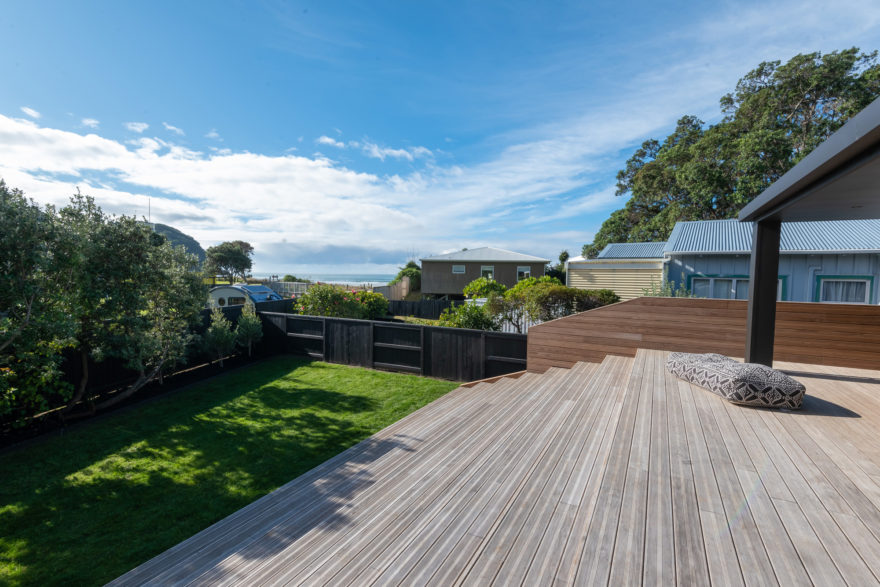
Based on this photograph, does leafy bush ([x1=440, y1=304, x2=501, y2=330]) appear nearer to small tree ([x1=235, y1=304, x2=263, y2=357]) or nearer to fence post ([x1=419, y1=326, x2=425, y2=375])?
fence post ([x1=419, y1=326, x2=425, y2=375])

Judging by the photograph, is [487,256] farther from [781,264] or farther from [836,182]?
[836,182]

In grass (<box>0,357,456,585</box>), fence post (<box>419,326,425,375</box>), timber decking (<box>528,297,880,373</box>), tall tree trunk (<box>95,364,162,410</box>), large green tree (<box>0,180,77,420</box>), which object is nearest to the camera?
grass (<box>0,357,456,585</box>)

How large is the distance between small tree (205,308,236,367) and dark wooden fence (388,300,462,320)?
833cm

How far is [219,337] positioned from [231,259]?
53034 mm

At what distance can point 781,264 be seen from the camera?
10.6 m

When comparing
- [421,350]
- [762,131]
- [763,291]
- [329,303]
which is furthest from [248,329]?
[762,131]

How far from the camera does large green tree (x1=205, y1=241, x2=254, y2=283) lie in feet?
170

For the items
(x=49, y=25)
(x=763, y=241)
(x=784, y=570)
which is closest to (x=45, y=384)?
(x=49, y=25)

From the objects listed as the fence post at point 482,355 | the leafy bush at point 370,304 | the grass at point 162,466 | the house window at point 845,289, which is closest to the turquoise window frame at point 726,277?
the house window at point 845,289

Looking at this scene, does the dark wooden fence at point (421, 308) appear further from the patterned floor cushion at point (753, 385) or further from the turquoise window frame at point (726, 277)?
the patterned floor cushion at point (753, 385)

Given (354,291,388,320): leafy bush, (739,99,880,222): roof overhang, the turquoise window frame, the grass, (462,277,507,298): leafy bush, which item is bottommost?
the grass

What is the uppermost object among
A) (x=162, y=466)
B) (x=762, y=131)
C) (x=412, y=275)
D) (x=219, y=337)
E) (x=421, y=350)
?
(x=762, y=131)

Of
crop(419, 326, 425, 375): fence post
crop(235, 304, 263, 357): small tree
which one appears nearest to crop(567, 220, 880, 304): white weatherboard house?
crop(419, 326, 425, 375): fence post

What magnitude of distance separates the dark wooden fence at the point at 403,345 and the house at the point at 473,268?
14.6 metres
